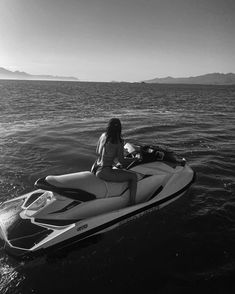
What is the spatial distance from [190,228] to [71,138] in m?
10.6

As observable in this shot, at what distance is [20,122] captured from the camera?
71.4 feet

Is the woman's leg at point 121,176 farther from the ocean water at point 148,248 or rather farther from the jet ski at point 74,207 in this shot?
the ocean water at point 148,248

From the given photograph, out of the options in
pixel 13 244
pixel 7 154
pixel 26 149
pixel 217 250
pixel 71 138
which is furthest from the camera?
pixel 71 138

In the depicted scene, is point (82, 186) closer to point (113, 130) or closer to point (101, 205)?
point (101, 205)

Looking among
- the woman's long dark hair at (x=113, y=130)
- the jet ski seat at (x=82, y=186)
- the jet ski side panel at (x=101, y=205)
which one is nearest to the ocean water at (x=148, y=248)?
the jet ski side panel at (x=101, y=205)

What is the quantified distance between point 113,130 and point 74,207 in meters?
1.82

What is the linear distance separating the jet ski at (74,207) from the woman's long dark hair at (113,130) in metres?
0.98

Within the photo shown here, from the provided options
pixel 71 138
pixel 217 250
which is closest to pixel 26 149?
pixel 71 138

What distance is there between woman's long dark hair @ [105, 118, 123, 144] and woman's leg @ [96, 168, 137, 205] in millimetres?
704

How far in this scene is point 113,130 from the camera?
6254 millimetres

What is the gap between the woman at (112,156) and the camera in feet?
20.7

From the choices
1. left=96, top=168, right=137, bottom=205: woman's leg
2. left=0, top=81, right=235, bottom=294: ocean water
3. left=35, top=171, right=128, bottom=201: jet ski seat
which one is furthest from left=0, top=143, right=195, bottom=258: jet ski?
left=0, top=81, right=235, bottom=294: ocean water

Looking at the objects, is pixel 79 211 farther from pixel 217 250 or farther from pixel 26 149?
pixel 26 149

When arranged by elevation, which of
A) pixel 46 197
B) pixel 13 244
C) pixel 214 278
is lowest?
pixel 214 278
